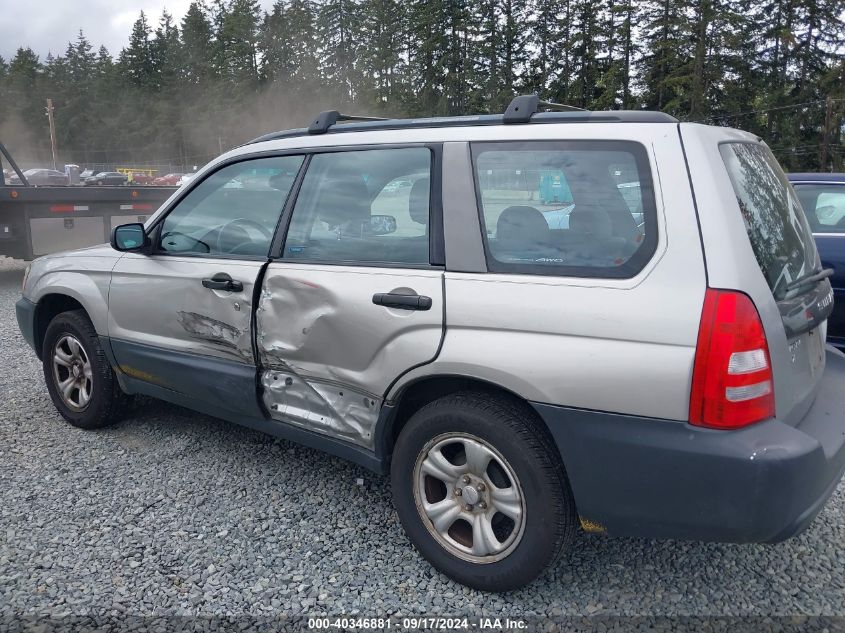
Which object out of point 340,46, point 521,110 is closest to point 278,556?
point 521,110

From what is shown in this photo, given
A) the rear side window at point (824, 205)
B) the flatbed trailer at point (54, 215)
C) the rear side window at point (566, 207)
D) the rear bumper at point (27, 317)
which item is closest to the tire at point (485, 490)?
the rear side window at point (566, 207)

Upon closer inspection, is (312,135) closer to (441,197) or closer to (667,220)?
(441,197)

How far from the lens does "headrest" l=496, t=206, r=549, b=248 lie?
2584 millimetres

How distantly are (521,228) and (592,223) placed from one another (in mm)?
285

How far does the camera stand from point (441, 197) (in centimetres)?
280

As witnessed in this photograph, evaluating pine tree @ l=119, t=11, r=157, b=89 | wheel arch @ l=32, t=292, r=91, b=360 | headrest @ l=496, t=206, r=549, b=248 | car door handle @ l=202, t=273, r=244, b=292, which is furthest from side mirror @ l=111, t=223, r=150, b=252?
pine tree @ l=119, t=11, r=157, b=89

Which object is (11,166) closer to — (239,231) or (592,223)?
(239,231)

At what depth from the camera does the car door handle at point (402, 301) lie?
267 centimetres

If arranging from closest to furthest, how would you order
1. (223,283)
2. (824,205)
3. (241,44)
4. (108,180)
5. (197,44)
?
(223,283)
(824,205)
(108,180)
(241,44)
(197,44)

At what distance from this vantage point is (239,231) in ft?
11.6

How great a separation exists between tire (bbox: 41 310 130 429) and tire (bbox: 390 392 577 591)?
2231 millimetres

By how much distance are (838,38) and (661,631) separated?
170ft

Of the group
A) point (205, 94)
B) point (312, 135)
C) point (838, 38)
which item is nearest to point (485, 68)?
point (838, 38)

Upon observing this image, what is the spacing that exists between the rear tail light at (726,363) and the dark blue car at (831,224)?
3.65 m
